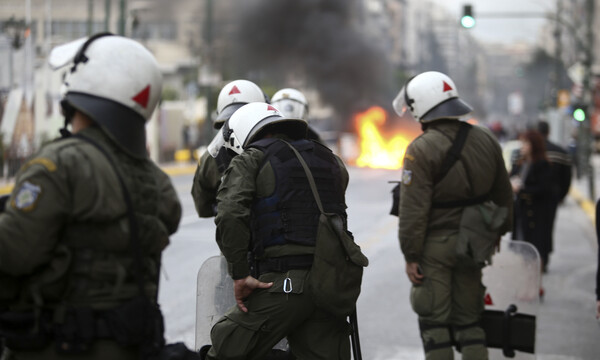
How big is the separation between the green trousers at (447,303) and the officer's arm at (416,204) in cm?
12

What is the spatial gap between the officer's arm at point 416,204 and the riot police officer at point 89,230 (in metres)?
2.08

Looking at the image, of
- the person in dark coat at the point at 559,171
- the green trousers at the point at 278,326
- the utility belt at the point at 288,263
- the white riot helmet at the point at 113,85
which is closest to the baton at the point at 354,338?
the green trousers at the point at 278,326

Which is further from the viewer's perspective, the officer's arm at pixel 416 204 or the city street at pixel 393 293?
the city street at pixel 393 293

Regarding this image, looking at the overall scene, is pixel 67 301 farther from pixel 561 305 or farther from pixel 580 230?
pixel 580 230

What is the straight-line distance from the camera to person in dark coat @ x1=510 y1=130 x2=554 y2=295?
8.81m

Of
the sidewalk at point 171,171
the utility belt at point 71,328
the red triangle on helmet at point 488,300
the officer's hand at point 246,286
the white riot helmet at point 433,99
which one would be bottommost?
→ the sidewalk at point 171,171

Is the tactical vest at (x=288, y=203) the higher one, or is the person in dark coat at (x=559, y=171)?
the tactical vest at (x=288, y=203)

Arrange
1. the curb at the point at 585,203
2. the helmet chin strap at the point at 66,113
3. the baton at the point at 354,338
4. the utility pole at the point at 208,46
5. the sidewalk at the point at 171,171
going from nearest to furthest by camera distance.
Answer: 1. the helmet chin strap at the point at 66,113
2. the baton at the point at 354,338
3. the curb at the point at 585,203
4. the sidewalk at the point at 171,171
5. the utility pole at the point at 208,46

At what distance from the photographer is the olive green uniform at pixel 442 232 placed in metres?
4.70

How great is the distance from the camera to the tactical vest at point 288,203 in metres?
3.63

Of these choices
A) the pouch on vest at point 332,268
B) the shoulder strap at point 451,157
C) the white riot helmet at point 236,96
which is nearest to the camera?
the pouch on vest at point 332,268

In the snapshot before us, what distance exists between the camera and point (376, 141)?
39562mm

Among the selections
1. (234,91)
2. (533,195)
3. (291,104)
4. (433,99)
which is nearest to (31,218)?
(234,91)

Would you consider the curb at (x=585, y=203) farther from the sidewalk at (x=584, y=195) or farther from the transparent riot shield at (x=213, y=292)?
the transparent riot shield at (x=213, y=292)
